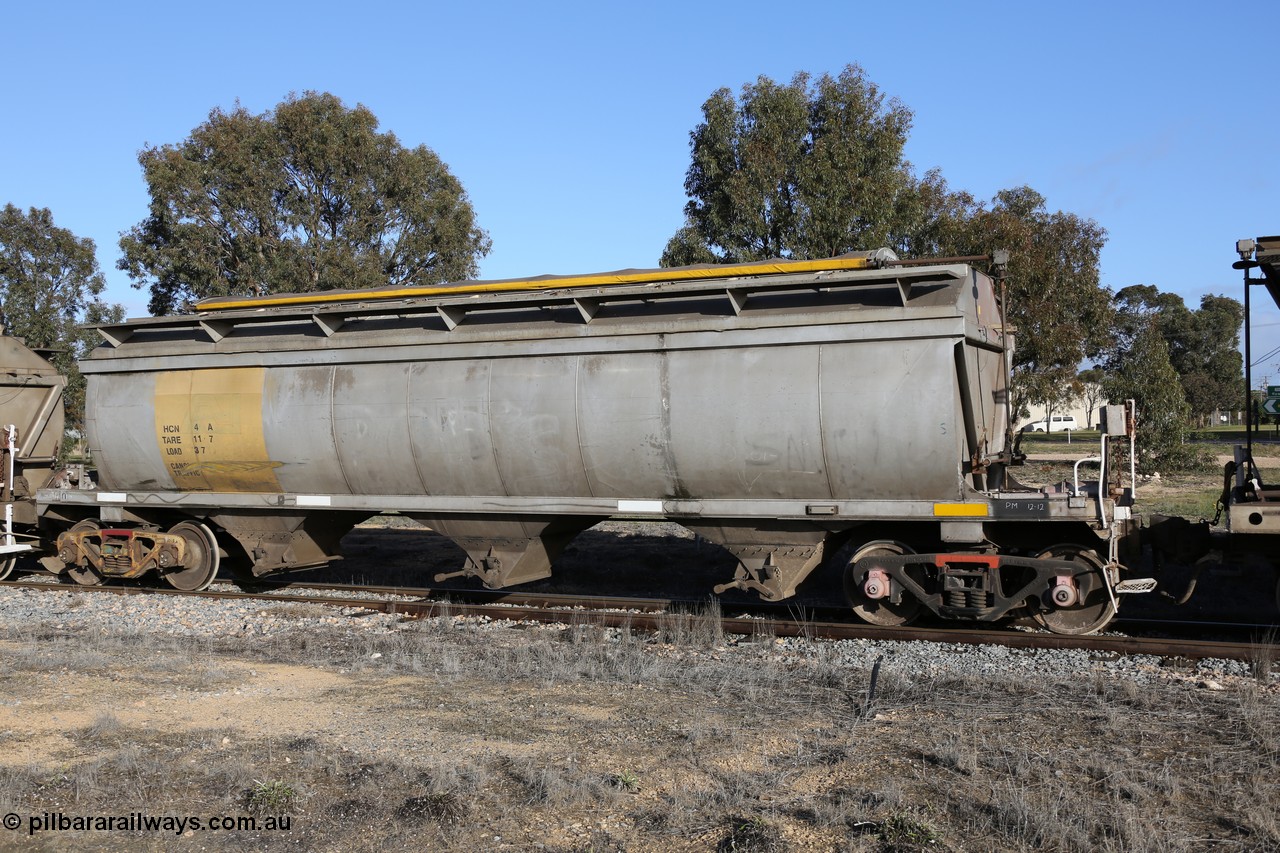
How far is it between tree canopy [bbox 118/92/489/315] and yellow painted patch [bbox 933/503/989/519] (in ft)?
77.3

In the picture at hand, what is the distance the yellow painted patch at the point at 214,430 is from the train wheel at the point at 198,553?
82 cm

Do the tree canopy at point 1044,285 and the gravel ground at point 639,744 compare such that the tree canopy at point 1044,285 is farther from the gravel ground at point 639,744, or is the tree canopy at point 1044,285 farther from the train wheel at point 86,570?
the train wheel at point 86,570

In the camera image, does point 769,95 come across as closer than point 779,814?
No

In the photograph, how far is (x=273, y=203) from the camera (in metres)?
30.9

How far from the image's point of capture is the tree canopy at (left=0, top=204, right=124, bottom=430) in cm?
3706

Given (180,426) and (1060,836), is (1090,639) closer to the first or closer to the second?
(1060,836)

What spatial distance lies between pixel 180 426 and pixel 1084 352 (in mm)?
24399

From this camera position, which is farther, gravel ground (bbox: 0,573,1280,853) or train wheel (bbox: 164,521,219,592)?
train wheel (bbox: 164,521,219,592)

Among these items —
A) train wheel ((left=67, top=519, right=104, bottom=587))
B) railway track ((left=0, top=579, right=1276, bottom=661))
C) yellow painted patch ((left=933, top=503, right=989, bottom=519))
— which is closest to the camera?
railway track ((left=0, top=579, right=1276, bottom=661))

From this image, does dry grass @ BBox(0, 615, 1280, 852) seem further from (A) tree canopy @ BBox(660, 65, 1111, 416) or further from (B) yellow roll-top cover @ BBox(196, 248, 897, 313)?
(A) tree canopy @ BBox(660, 65, 1111, 416)

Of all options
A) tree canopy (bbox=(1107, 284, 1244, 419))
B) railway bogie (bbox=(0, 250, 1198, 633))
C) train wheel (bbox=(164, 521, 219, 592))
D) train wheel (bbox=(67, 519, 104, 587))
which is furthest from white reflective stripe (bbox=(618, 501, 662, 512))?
tree canopy (bbox=(1107, 284, 1244, 419))

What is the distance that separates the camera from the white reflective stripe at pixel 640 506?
427 inches

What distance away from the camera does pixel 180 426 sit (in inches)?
509

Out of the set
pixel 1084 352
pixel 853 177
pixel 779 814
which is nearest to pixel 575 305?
pixel 779 814
